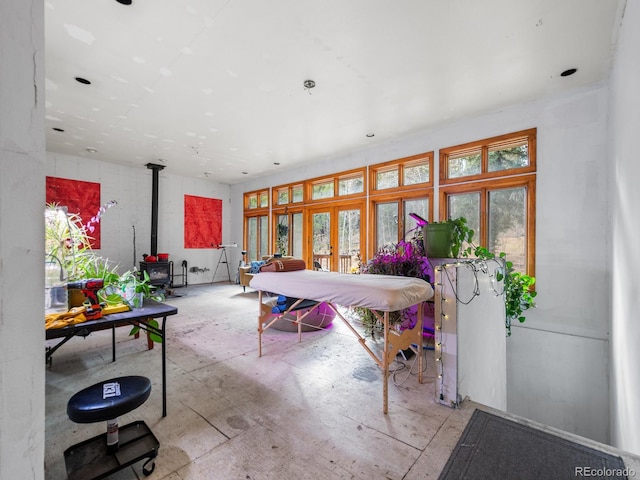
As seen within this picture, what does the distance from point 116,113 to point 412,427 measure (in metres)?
5.59

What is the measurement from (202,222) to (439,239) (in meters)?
7.45

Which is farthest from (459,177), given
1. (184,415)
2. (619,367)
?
(184,415)

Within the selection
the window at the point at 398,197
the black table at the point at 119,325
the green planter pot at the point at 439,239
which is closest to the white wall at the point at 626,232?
the green planter pot at the point at 439,239

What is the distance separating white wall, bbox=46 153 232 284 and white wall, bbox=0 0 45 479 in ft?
25.3

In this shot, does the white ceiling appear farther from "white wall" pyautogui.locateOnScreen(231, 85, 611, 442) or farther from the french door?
the french door

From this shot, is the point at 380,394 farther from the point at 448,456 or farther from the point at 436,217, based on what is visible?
the point at 436,217

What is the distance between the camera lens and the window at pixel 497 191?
3768 mm

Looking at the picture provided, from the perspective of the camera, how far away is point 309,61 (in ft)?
9.51

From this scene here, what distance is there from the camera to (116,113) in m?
4.23

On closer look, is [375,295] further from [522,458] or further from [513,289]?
[513,289]

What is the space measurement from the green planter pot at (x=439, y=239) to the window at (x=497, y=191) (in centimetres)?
101

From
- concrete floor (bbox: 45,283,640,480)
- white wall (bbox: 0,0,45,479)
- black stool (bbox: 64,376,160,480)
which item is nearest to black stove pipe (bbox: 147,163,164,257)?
concrete floor (bbox: 45,283,640,480)

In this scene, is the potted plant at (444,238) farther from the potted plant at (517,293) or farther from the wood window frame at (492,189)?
the wood window frame at (492,189)

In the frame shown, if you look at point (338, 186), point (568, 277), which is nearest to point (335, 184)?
point (338, 186)
